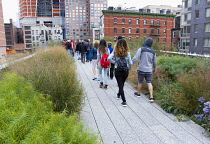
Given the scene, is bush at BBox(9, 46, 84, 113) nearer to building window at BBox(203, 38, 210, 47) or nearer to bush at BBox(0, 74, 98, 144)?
bush at BBox(0, 74, 98, 144)

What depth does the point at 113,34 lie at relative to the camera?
64.3 meters

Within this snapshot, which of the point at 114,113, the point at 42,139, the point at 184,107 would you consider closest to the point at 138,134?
the point at 114,113

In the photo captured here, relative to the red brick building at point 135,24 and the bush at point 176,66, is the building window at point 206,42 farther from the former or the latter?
the bush at point 176,66

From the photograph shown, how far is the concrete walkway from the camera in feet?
11.8

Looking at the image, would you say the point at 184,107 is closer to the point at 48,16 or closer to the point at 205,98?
the point at 205,98

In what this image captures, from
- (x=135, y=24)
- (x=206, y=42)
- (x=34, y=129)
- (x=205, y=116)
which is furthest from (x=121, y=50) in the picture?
(x=135, y=24)

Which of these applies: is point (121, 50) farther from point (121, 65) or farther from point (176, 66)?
point (176, 66)

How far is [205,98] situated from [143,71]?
75.9 inches

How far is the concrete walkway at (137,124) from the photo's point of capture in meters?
3.61

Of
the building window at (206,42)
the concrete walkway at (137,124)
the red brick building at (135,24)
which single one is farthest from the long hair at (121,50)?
the red brick building at (135,24)

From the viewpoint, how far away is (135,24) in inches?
2648

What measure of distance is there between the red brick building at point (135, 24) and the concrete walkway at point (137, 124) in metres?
58.8

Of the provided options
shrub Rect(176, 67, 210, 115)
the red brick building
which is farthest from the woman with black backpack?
the red brick building

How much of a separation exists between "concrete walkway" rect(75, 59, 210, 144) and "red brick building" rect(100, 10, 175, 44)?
193 ft
